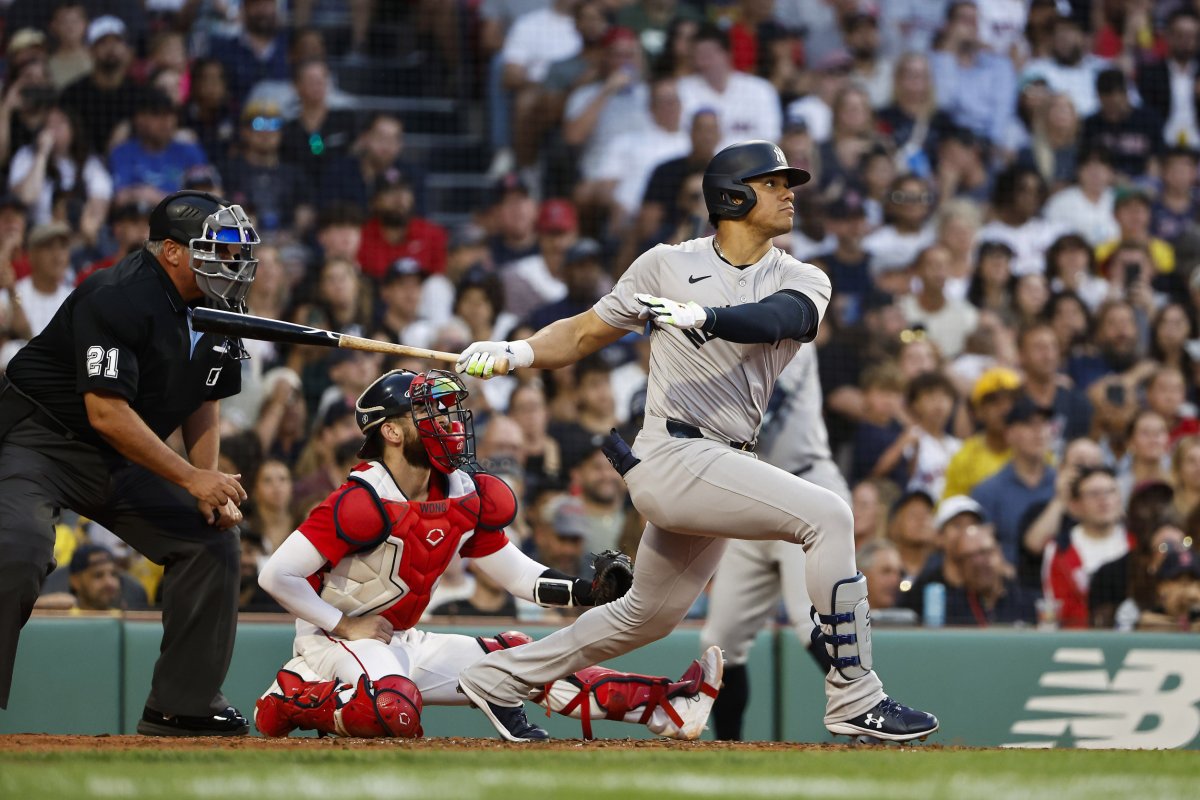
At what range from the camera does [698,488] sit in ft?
16.5

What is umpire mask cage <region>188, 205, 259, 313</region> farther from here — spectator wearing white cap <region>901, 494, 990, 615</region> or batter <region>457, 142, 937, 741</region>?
spectator wearing white cap <region>901, 494, 990, 615</region>

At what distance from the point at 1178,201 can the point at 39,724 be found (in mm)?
8557

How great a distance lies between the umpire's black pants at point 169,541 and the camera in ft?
18.1

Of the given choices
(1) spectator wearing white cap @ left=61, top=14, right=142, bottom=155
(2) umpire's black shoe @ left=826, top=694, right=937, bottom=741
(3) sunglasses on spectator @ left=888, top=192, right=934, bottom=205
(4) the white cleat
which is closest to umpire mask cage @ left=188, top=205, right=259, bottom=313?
(4) the white cleat

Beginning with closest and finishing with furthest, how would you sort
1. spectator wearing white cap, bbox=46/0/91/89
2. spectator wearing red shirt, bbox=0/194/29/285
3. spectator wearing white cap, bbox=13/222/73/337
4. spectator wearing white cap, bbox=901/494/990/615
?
1. spectator wearing white cap, bbox=901/494/990/615
2. spectator wearing white cap, bbox=13/222/73/337
3. spectator wearing red shirt, bbox=0/194/29/285
4. spectator wearing white cap, bbox=46/0/91/89

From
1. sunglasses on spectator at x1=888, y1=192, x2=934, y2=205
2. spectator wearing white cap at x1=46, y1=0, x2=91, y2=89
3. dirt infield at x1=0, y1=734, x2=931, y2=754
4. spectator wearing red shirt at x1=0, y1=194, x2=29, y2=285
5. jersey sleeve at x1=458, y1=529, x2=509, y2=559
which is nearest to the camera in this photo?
dirt infield at x1=0, y1=734, x2=931, y2=754

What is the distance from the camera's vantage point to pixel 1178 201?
11.9 meters

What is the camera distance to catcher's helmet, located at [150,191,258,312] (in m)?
5.49

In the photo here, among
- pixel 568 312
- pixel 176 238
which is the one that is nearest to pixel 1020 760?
pixel 176 238

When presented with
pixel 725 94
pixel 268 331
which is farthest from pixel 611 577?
pixel 725 94

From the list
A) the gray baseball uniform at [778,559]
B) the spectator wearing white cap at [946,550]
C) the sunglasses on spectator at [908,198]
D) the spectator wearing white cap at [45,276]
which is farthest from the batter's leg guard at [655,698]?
the sunglasses on spectator at [908,198]

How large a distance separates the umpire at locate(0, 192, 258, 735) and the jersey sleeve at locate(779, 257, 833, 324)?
1765mm

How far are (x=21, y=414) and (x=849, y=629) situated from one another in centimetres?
279

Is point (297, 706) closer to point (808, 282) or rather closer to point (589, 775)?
point (589, 775)
